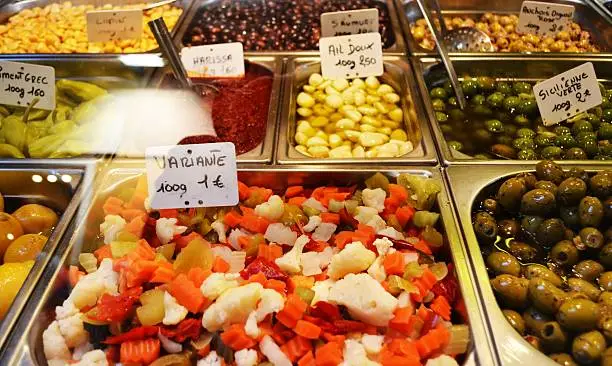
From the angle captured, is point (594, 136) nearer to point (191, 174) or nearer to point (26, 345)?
point (191, 174)

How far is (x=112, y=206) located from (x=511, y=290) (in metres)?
1.36

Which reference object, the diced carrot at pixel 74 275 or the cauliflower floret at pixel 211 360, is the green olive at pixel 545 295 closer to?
the cauliflower floret at pixel 211 360

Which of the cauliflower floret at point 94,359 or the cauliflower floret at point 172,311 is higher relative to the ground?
the cauliflower floret at point 172,311

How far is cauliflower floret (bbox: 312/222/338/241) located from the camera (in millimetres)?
1890

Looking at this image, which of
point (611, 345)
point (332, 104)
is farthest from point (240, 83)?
point (611, 345)

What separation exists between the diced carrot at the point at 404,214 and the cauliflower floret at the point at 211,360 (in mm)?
786

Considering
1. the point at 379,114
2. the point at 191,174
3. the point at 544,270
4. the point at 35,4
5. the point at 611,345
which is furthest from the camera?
the point at 35,4

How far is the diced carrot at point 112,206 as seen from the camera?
6.48 feet

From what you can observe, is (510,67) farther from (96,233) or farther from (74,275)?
(74,275)

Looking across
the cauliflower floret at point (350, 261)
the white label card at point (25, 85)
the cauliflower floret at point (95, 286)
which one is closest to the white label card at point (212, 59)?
the white label card at point (25, 85)

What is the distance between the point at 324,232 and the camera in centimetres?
190

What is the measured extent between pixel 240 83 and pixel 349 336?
65.2 inches

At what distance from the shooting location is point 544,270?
5.56 feet

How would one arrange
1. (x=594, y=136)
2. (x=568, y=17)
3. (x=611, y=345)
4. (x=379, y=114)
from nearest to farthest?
(x=611, y=345) → (x=594, y=136) → (x=379, y=114) → (x=568, y=17)
